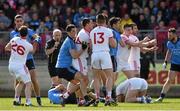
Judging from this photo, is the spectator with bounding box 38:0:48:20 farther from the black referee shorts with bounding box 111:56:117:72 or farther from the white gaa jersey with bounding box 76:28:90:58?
the white gaa jersey with bounding box 76:28:90:58

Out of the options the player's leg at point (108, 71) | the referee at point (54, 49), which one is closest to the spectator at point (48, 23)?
the referee at point (54, 49)

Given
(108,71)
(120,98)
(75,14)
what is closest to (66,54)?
(108,71)

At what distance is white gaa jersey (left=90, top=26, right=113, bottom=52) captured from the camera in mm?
20719

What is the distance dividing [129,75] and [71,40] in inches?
140

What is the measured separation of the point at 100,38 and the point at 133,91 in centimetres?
307

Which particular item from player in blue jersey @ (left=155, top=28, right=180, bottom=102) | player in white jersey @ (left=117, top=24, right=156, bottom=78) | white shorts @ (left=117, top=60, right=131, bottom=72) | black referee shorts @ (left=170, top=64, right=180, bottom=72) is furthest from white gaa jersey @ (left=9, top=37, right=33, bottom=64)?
black referee shorts @ (left=170, top=64, right=180, bottom=72)

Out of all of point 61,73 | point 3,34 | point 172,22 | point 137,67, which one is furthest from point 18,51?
point 172,22

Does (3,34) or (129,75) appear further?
(3,34)

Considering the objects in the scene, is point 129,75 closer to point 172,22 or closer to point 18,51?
point 18,51

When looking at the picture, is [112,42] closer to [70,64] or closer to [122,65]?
[70,64]

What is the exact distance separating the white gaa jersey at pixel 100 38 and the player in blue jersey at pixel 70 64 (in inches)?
12.2

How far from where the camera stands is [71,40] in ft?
68.8

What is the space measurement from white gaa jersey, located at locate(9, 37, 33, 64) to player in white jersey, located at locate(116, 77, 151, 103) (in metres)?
3.52

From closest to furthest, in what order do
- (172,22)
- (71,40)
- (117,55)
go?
(71,40), (117,55), (172,22)
